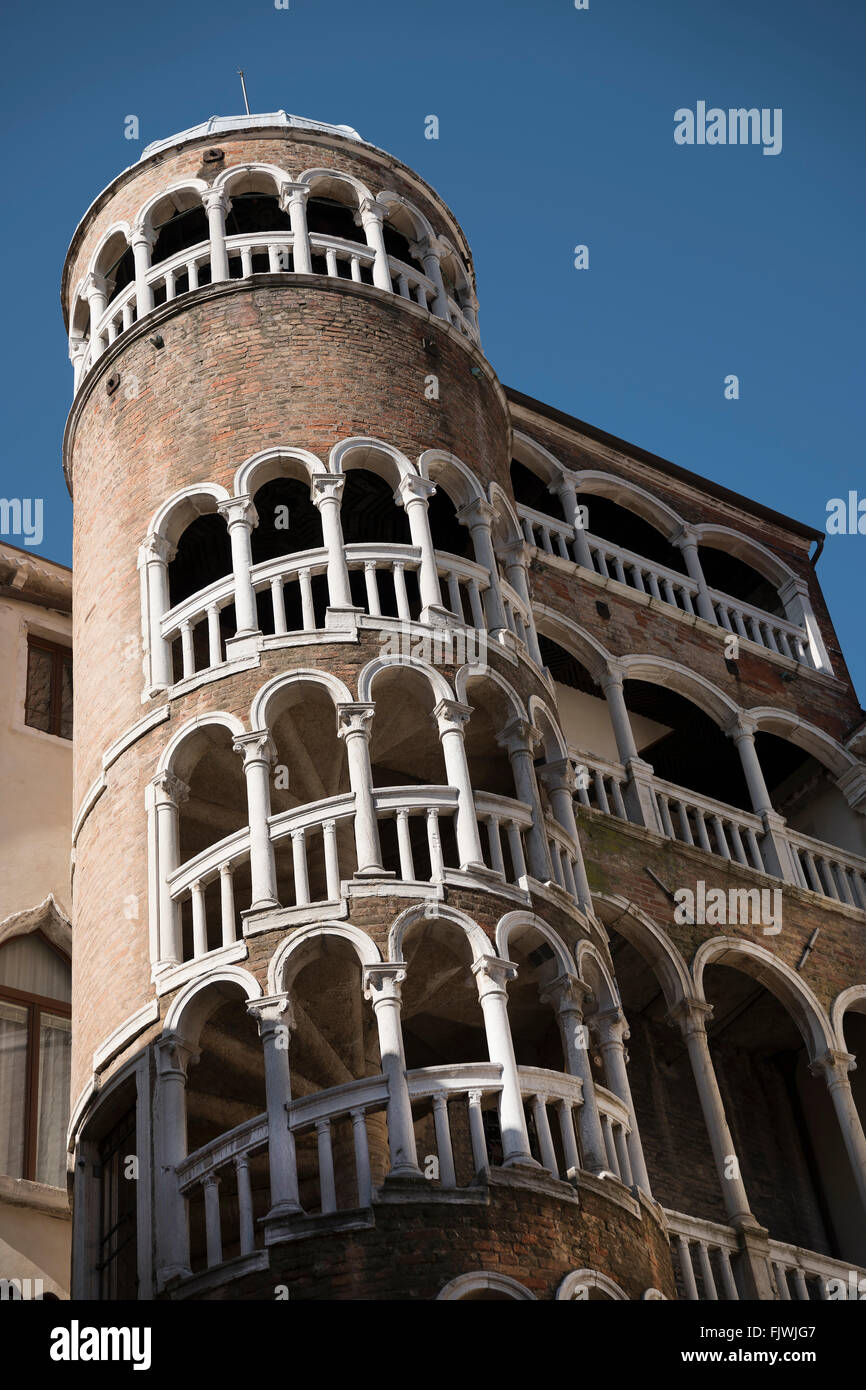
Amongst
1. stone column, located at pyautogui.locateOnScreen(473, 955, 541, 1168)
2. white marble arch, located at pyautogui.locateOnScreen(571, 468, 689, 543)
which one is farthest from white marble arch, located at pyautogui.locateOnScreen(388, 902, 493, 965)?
white marble arch, located at pyautogui.locateOnScreen(571, 468, 689, 543)

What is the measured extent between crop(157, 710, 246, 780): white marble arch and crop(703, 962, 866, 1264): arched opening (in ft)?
23.1

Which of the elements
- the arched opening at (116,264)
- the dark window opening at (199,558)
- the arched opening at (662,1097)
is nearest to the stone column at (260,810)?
the dark window opening at (199,558)

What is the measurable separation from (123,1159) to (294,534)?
7637 mm

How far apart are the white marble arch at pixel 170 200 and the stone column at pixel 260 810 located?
7959 mm

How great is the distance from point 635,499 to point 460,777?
10687 mm

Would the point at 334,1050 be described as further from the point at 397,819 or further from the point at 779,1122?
the point at 779,1122

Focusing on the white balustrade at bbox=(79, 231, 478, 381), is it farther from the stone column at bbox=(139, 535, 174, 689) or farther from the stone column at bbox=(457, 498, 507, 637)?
the stone column at bbox=(139, 535, 174, 689)

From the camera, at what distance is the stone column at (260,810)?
1605 cm

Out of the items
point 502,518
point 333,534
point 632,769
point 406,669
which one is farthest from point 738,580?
point 406,669

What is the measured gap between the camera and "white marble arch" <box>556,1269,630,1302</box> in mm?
14258

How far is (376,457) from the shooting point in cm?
→ 1945

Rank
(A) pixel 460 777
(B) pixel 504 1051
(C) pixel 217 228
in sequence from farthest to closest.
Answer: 1. (C) pixel 217 228
2. (A) pixel 460 777
3. (B) pixel 504 1051

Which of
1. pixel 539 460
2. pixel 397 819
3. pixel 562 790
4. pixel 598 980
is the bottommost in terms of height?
pixel 598 980
